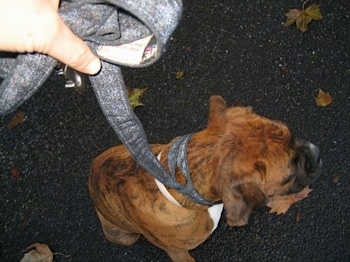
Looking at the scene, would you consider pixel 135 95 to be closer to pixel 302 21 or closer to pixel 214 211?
pixel 214 211

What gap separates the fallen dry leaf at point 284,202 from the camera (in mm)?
4023

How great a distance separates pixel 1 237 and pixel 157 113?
5.14 ft

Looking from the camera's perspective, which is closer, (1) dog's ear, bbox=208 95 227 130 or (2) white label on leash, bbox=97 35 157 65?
(2) white label on leash, bbox=97 35 157 65

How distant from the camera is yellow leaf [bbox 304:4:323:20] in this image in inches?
175

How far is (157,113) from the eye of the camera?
169 inches

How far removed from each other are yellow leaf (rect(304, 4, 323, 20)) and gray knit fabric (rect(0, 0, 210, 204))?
109 inches

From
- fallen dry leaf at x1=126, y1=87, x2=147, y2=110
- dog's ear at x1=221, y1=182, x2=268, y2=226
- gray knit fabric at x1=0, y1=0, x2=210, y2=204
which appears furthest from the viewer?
fallen dry leaf at x1=126, y1=87, x2=147, y2=110

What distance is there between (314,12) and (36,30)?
331 cm

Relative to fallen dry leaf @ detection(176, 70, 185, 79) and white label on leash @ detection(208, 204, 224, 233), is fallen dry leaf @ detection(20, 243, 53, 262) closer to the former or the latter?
white label on leash @ detection(208, 204, 224, 233)

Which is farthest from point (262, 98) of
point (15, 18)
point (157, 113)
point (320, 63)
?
point (15, 18)

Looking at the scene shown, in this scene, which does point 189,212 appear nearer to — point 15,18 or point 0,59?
point 0,59

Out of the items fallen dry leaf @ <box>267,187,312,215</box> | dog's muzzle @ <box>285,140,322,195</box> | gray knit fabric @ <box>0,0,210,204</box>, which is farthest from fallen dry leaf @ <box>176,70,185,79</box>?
gray knit fabric @ <box>0,0,210,204</box>

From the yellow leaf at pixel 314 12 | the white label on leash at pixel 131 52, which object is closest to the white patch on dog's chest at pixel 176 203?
the white label on leash at pixel 131 52

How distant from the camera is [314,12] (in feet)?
14.6
